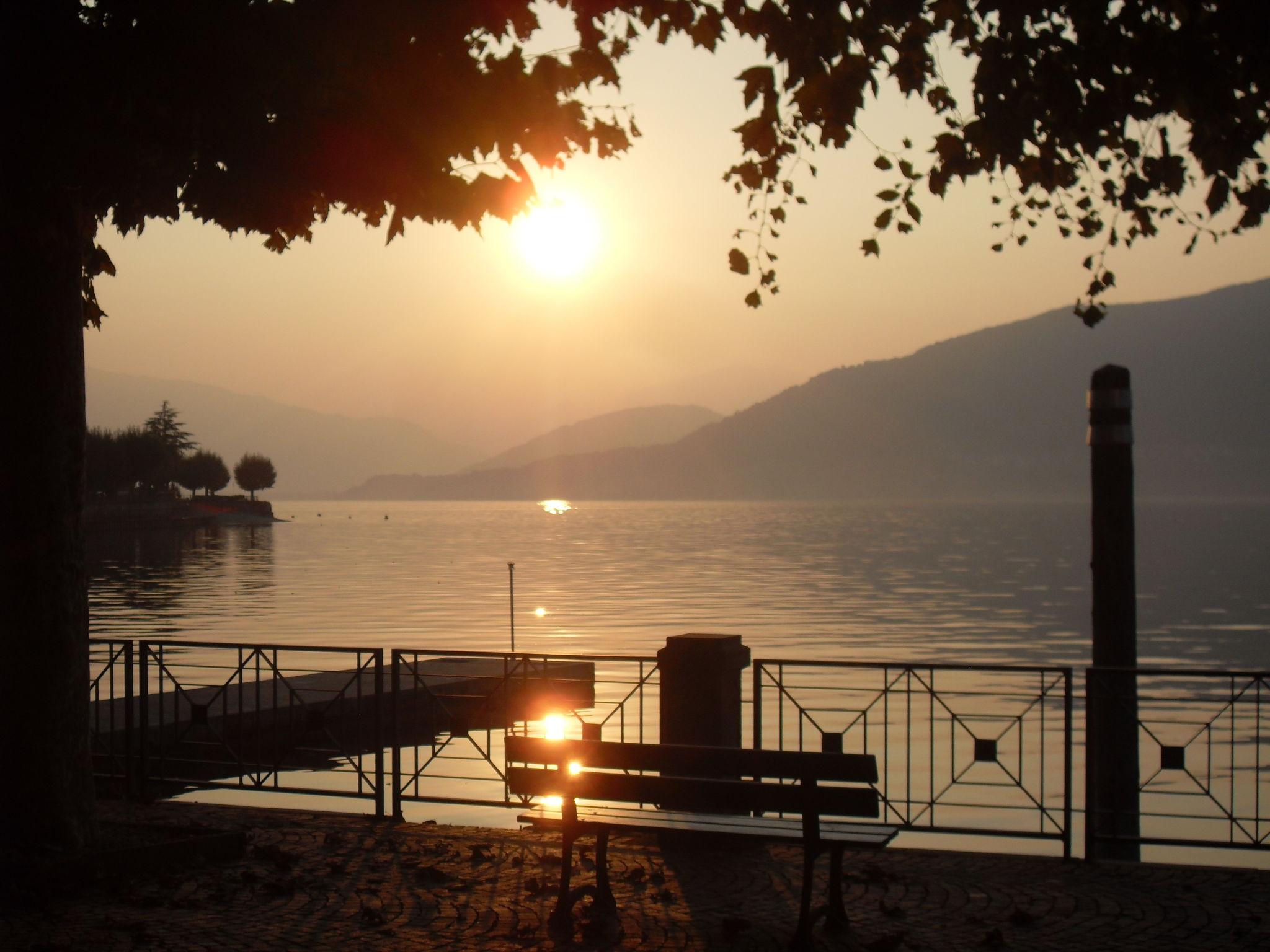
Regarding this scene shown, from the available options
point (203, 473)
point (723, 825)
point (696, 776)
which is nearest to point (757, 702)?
point (696, 776)

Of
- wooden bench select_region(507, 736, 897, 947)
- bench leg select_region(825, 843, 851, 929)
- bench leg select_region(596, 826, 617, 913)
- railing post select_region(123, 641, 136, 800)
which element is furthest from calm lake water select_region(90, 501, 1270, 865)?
bench leg select_region(825, 843, 851, 929)

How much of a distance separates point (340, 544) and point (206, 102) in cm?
9937

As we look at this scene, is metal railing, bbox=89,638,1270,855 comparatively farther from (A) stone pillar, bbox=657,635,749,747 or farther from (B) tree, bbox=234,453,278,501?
(B) tree, bbox=234,453,278,501

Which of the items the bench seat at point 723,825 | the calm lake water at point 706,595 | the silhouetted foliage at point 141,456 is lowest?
the calm lake water at point 706,595

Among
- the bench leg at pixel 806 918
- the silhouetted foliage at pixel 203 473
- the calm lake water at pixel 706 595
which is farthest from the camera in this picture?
the silhouetted foliage at pixel 203 473

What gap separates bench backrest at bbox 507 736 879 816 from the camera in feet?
22.3

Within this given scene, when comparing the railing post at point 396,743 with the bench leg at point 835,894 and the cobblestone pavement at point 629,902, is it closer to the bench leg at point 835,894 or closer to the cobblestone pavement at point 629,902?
the cobblestone pavement at point 629,902

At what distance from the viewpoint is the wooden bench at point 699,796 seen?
683 cm

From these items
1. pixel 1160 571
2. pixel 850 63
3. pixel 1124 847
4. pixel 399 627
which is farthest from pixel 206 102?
pixel 1160 571

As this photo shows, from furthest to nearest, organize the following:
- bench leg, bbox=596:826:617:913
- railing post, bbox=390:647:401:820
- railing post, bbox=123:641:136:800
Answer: railing post, bbox=123:641:136:800, railing post, bbox=390:647:401:820, bench leg, bbox=596:826:617:913

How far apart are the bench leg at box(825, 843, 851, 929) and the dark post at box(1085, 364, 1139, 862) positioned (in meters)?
4.38

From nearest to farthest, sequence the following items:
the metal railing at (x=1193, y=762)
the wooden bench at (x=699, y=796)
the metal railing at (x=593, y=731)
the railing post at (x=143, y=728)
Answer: the wooden bench at (x=699, y=796) → the metal railing at (x=1193, y=762) → the railing post at (x=143, y=728) → the metal railing at (x=593, y=731)

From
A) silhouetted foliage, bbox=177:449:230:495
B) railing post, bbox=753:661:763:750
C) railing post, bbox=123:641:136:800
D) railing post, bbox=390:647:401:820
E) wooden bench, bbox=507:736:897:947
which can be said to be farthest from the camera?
silhouetted foliage, bbox=177:449:230:495

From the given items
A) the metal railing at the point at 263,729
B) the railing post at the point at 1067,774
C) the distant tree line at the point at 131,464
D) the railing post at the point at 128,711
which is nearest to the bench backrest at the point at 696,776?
the railing post at the point at 1067,774
